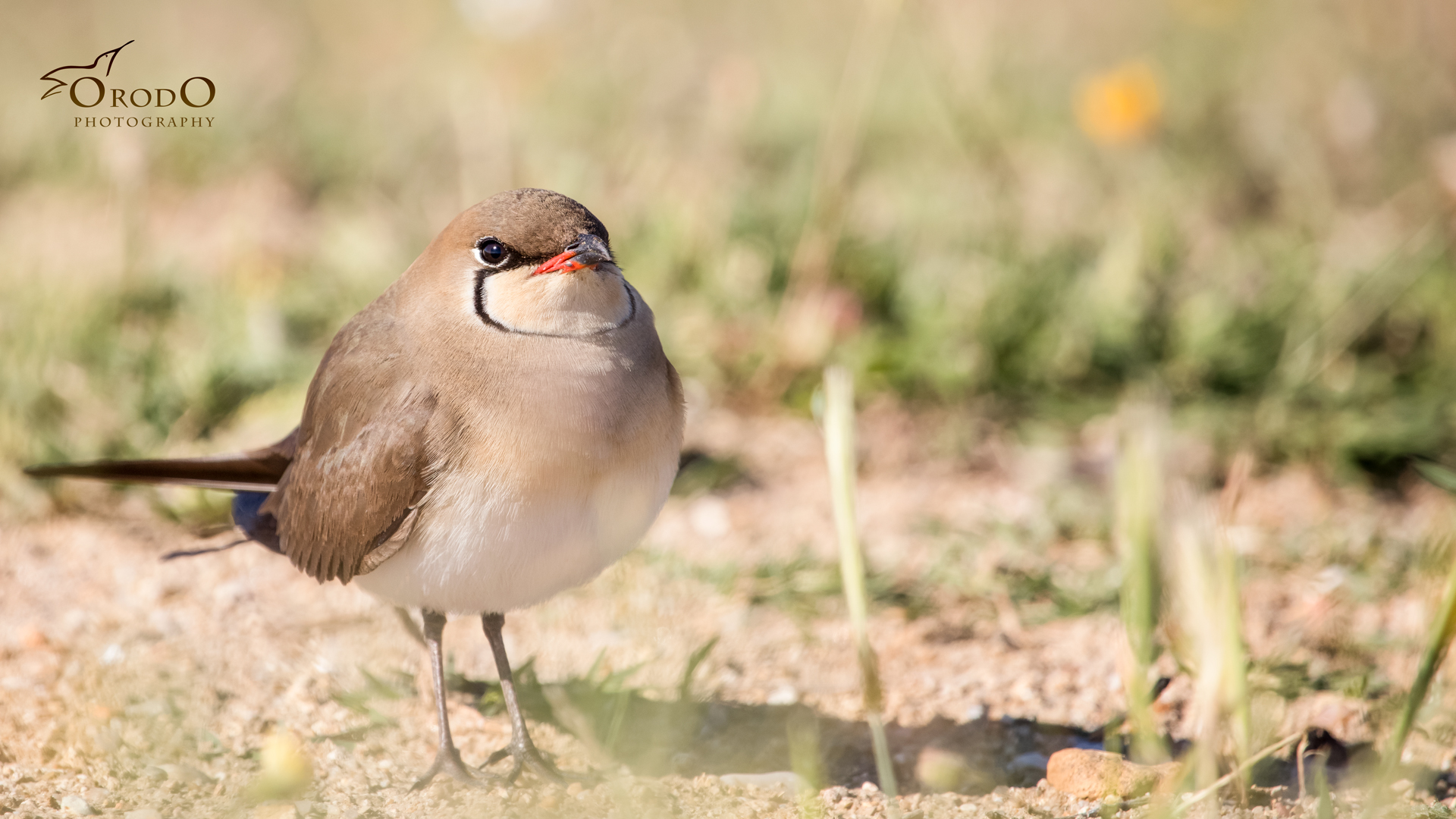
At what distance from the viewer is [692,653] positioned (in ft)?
11.0

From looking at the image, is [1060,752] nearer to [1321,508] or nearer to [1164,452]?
[1164,452]

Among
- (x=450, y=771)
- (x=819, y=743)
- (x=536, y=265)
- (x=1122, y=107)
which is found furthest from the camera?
(x=1122, y=107)

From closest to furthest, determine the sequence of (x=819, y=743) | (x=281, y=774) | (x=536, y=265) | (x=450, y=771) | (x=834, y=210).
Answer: (x=281, y=774)
(x=536, y=265)
(x=450, y=771)
(x=819, y=743)
(x=834, y=210)

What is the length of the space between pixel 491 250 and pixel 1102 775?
1651 mm

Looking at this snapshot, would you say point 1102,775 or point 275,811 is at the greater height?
point 1102,775

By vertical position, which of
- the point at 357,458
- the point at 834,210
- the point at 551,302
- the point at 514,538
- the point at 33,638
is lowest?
the point at 33,638

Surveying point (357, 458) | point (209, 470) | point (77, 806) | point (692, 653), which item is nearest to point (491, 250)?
point (357, 458)

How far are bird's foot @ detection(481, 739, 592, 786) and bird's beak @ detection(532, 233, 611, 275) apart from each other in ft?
3.46

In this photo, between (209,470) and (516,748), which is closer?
(516,748)

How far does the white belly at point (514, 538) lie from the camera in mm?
2648

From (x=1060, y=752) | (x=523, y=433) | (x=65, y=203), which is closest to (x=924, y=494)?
(x=1060, y=752)

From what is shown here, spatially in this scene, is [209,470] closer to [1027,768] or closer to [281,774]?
[281,774]

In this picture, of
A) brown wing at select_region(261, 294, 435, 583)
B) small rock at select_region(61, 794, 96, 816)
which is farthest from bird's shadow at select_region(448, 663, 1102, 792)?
small rock at select_region(61, 794, 96, 816)

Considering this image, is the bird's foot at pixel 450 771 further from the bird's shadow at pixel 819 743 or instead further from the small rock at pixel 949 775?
the small rock at pixel 949 775
